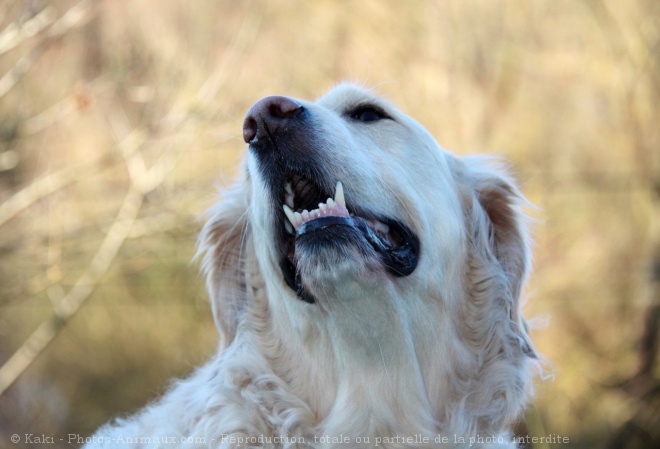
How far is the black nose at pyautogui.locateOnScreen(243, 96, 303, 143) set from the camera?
238 cm

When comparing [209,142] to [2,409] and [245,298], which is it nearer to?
[2,409]

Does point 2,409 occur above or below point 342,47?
below

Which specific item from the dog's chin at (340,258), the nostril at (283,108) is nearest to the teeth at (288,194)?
the dog's chin at (340,258)

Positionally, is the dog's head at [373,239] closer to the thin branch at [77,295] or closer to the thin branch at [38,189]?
the thin branch at [38,189]

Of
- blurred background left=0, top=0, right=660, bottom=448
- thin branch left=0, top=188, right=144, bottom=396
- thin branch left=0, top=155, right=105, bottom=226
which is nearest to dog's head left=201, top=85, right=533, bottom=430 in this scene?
blurred background left=0, top=0, right=660, bottom=448

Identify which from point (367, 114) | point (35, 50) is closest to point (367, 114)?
point (367, 114)

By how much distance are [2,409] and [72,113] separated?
10.8 ft

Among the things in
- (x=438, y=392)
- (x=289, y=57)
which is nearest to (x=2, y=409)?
(x=289, y=57)

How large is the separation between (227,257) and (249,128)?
0.84m

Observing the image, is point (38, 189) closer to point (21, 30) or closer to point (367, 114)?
point (21, 30)

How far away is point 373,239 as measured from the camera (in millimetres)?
2457

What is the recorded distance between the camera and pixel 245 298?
3.01 meters

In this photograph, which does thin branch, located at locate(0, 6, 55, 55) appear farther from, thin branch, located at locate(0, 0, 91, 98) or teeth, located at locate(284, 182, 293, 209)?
teeth, located at locate(284, 182, 293, 209)

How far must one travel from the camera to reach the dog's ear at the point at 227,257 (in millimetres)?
3008
